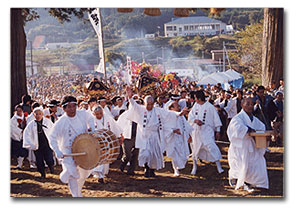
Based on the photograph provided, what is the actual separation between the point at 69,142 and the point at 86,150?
445 millimetres

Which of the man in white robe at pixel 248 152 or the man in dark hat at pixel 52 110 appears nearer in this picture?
the man in white robe at pixel 248 152

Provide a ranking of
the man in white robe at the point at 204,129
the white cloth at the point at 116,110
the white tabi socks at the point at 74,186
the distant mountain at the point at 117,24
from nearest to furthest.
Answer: the white tabi socks at the point at 74,186, the distant mountain at the point at 117,24, the man in white robe at the point at 204,129, the white cloth at the point at 116,110

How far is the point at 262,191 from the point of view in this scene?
29.0ft

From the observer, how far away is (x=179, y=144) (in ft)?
36.3

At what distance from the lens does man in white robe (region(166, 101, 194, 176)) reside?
10812 millimetres

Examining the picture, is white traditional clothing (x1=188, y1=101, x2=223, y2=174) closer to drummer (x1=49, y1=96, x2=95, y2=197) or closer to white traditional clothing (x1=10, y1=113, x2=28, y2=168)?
drummer (x1=49, y1=96, x2=95, y2=197)

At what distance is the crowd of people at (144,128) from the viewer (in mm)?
8109

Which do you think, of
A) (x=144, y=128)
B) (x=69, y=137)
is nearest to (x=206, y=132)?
(x=144, y=128)

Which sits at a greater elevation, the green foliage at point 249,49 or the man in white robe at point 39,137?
the green foliage at point 249,49

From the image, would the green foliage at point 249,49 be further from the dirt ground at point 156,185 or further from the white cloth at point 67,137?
the white cloth at point 67,137

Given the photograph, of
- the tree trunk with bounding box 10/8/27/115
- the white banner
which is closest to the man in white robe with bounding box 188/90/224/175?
the white banner

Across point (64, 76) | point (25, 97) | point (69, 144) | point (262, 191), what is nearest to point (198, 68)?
point (64, 76)

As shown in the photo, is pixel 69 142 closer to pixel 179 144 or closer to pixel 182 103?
pixel 179 144

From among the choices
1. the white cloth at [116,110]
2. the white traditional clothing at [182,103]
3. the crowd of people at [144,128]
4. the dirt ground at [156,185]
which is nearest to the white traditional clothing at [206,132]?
the crowd of people at [144,128]
